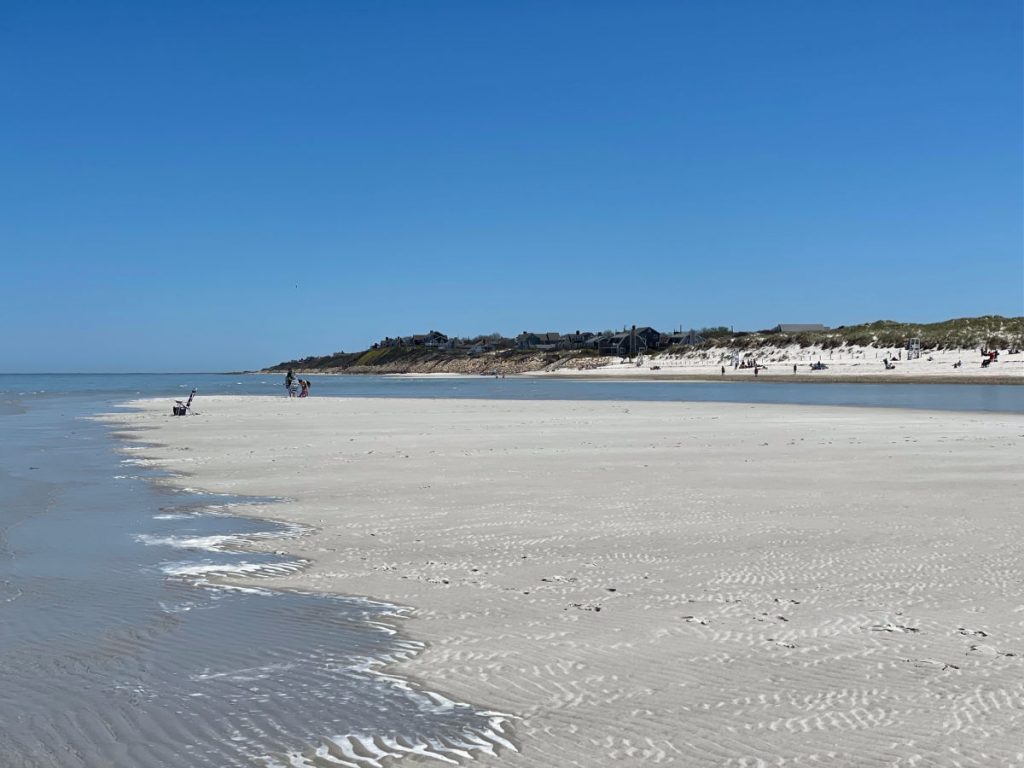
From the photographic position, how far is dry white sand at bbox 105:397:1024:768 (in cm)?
501

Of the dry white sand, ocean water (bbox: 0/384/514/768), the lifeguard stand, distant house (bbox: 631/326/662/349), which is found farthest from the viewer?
distant house (bbox: 631/326/662/349)

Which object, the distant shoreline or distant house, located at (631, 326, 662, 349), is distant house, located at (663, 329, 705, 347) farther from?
the distant shoreline

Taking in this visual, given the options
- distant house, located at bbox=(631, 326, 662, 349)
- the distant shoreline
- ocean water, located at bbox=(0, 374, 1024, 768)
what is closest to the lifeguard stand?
the distant shoreline

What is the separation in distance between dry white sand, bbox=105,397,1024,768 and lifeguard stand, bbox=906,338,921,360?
86472 mm

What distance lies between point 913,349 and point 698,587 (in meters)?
102

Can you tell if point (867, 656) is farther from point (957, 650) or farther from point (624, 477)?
point (624, 477)

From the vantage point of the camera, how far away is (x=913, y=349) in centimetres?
10025

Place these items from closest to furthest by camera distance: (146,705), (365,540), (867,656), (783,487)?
(146,705) → (867,656) → (365,540) → (783,487)

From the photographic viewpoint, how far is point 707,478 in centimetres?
1522

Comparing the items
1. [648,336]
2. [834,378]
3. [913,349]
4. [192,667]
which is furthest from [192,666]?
[648,336]

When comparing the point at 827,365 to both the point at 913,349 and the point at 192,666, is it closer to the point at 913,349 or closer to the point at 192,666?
the point at 913,349

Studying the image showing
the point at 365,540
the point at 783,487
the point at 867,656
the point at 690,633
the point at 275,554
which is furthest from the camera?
the point at 783,487

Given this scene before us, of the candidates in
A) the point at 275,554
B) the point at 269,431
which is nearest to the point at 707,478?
the point at 275,554

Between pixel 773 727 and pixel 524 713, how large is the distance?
1.43 metres
